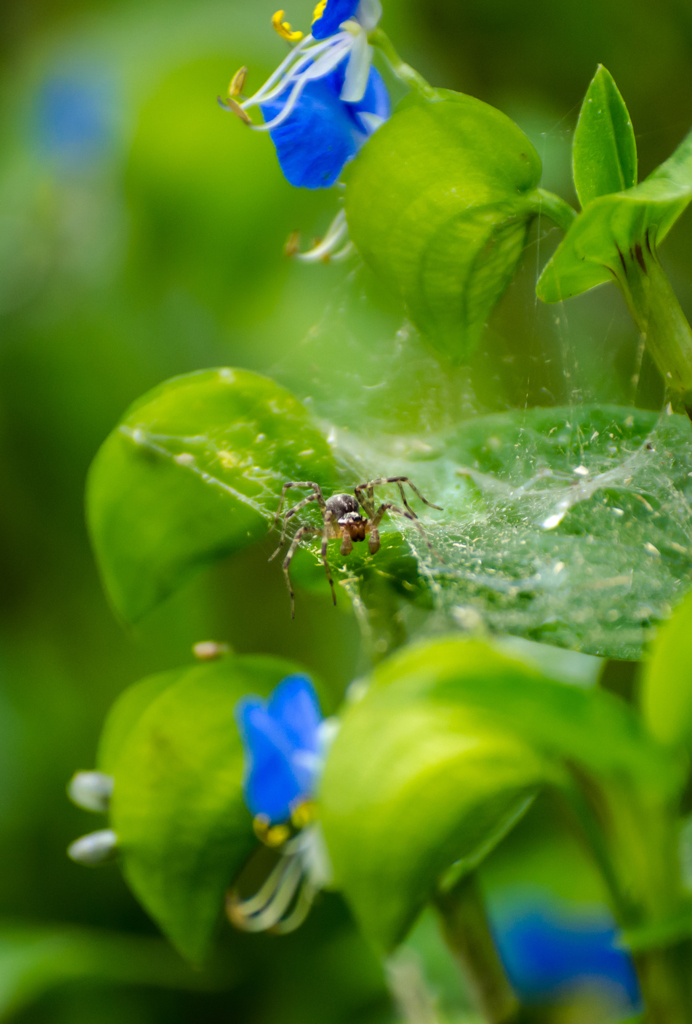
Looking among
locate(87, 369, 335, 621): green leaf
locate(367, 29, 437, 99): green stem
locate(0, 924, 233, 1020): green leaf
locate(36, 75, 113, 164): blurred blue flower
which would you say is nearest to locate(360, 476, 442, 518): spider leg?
locate(87, 369, 335, 621): green leaf

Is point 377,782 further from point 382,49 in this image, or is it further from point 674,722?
point 382,49

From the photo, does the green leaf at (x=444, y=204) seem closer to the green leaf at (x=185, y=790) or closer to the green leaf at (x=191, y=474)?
the green leaf at (x=191, y=474)

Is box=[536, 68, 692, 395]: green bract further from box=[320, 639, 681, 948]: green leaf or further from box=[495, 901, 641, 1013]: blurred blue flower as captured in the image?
box=[495, 901, 641, 1013]: blurred blue flower

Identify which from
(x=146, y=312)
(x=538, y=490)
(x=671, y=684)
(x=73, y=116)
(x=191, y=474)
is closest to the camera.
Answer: (x=671, y=684)

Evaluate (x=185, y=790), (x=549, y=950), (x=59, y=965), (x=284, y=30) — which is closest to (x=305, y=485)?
(x=185, y=790)

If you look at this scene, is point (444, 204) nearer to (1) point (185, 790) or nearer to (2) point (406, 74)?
(2) point (406, 74)
